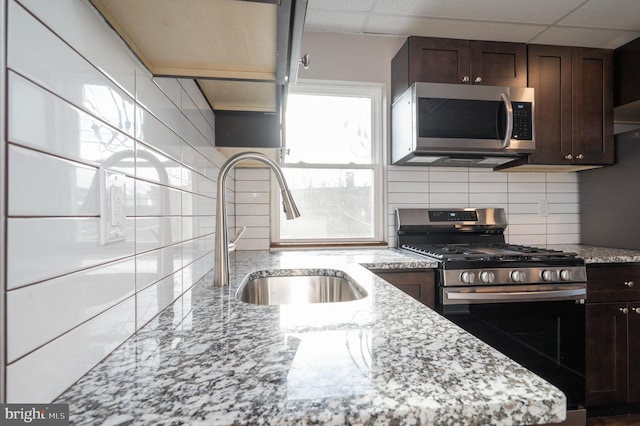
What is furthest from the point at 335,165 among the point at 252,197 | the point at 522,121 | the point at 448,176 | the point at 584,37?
the point at 584,37

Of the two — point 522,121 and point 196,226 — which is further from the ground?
point 522,121

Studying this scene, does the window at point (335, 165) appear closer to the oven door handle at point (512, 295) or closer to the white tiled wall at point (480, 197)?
the white tiled wall at point (480, 197)

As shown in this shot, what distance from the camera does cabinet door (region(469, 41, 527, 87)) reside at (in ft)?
6.34

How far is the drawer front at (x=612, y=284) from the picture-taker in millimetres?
1708

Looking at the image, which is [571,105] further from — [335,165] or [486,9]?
[335,165]

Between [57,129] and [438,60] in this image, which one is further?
[438,60]

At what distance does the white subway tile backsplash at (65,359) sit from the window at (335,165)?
65.6 inches

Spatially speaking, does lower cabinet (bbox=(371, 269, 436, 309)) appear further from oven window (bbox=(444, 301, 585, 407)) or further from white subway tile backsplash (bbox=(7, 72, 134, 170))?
white subway tile backsplash (bbox=(7, 72, 134, 170))

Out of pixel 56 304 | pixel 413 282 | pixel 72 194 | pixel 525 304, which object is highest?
pixel 72 194

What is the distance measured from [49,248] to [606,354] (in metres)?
2.46

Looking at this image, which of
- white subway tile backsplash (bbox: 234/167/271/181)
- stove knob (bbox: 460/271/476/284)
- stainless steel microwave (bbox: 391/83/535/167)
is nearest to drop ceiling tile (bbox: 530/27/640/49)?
stainless steel microwave (bbox: 391/83/535/167)

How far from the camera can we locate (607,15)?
197 cm

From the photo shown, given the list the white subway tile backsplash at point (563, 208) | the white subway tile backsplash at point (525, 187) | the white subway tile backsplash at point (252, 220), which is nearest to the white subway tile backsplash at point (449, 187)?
the white subway tile backsplash at point (525, 187)

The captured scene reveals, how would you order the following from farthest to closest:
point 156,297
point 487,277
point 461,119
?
point 461,119, point 487,277, point 156,297
